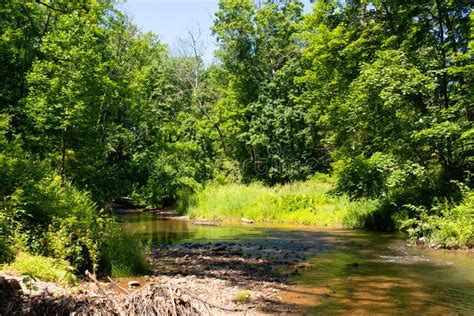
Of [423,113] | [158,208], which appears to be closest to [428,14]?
[423,113]

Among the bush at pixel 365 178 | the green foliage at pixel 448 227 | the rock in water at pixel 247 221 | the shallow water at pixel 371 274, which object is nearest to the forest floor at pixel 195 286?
the shallow water at pixel 371 274

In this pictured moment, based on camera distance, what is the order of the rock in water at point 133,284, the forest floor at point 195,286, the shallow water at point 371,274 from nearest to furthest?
Result: the forest floor at point 195,286
the shallow water at point 371,274
the rock in water at point 133,284

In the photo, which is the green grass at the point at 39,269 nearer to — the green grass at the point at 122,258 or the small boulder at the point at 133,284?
the small boulder at the point at 133,284

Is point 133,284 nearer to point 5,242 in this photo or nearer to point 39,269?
point 39,269

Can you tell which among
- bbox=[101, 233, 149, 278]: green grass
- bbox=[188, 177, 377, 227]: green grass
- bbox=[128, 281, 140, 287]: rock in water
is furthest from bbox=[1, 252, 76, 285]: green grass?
bbox=[188, 177, 377, 227]: green grass

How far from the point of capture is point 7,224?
28.2 ft

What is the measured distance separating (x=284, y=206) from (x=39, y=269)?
19.2 m

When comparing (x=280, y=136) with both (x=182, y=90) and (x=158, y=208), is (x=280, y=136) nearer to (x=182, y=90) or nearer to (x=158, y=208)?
(x=158, y=208)

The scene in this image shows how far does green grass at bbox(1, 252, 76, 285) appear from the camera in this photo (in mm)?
7266

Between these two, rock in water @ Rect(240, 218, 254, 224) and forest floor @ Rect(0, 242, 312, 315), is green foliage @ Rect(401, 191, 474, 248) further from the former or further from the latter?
rock in water @ Rect(240, 218, 254, 224)

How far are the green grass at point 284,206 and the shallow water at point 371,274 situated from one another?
11.1ft

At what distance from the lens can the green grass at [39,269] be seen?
727 cm

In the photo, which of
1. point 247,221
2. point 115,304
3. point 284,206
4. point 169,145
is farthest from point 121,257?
point 169,145

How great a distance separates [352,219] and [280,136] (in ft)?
59.3
